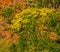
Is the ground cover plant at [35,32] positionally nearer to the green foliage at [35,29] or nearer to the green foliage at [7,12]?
the green foliage at [35,29]

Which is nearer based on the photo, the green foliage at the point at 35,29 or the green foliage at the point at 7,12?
the green foliage at the point at 35,29

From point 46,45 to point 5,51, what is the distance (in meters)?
0.79

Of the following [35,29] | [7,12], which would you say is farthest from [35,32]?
[7,12]

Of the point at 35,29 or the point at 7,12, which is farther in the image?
the point at 7,12

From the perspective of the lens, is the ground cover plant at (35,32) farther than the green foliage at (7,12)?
No

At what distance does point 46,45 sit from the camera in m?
4.05

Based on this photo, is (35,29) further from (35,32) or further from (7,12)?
(7,12)

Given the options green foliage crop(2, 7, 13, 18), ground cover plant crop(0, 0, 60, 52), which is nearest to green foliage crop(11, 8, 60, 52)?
ground cover plant crop(0, 0, 60, 52)

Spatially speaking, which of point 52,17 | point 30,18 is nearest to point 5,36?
point 30,18

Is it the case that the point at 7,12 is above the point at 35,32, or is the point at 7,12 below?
above

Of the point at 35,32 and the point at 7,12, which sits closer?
the point at 35,32

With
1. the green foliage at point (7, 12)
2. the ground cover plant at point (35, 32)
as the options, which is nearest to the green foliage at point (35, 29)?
the ground cover plant at point (35, 32)

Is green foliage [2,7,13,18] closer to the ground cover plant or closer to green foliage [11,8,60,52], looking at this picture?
the ground cover plant

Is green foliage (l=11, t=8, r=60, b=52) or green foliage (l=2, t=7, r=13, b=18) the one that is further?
green foliage (l=2, t=7, r=13, b=18)
